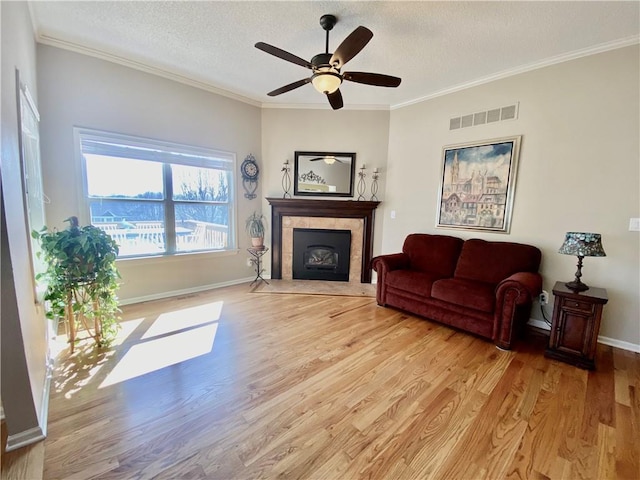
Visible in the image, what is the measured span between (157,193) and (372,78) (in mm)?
2902

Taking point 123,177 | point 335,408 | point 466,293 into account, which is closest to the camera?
point 335,408

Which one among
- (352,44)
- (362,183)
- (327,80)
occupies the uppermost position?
(352,44)

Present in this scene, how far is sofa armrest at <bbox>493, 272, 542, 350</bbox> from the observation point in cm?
237

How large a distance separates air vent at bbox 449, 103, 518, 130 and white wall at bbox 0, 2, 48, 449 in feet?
13.3

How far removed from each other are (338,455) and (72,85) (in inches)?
158

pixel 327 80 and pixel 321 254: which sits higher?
pixel 327 80

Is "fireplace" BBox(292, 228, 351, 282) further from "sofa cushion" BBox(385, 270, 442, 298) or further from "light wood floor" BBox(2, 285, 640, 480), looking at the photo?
"light wood floor" BBox(2, 285, 640, 480)

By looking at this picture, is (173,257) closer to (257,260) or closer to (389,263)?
(257,260)

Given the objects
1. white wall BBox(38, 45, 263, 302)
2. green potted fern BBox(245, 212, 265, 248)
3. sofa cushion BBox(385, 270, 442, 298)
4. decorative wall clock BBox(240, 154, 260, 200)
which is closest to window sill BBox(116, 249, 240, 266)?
white wall BBox(38, 45, 263, 302)

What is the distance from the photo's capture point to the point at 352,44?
1.97 meters

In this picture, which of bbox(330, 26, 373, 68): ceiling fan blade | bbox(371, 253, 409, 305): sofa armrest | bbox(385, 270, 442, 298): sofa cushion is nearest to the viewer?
bbox(330, 26, 373, 68): ceiling fan blade

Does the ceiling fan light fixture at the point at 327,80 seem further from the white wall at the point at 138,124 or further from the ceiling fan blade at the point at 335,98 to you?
the white wall at the point at 138,124

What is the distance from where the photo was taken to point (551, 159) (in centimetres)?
287

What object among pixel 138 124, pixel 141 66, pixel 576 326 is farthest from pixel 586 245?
pixel 141 66
